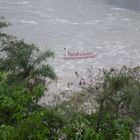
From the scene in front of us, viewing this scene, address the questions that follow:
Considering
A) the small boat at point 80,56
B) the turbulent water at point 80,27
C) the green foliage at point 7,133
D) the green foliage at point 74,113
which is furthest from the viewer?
the turbulent water at point 80,27

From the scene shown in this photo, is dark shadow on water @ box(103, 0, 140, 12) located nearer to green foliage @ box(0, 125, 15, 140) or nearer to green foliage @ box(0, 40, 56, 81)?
green foliage @ box(0, 40, 56, 81)

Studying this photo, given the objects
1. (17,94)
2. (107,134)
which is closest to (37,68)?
(17,94)

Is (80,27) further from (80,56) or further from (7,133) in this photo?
(7,133)

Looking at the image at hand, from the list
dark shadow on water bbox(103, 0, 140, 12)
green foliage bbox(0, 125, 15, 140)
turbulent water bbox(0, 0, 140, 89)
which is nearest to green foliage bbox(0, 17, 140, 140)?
green foliage bbox(0, 125, 15, 140)

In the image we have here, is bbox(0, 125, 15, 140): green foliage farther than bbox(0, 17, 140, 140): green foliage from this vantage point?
No

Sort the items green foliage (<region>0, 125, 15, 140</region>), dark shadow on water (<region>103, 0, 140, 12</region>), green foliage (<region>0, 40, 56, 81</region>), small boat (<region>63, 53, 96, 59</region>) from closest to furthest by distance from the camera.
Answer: green foliage (<region>0, 125, 15, 140</region>) < green foliage (<region>0, 40, 56, 81</region>) < small boat (<region>63, 53, 96, 59</region>) < dark shadow on water (<region>103, 0, 140, 12</region>)

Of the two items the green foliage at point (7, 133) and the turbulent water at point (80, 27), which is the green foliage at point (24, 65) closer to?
the turbulent water at point (80, 27)

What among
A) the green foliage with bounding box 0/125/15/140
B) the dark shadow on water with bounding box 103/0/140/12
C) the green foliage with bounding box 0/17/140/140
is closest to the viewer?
the green foliage with bounding box 0/125/15/140

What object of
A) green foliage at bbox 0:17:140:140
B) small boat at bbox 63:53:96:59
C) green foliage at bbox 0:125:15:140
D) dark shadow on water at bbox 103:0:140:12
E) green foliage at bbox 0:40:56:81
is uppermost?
green foliage at bbox 0:125:15:140

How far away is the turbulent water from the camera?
24094 millimetres

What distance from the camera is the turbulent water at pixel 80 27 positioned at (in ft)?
79.0

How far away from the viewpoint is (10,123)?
7.69 metres

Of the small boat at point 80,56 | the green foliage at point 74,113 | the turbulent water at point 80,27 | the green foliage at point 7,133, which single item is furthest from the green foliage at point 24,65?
the small boat at point 80,56

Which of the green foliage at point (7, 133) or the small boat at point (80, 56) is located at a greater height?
the green foliage at point (7, 133)
